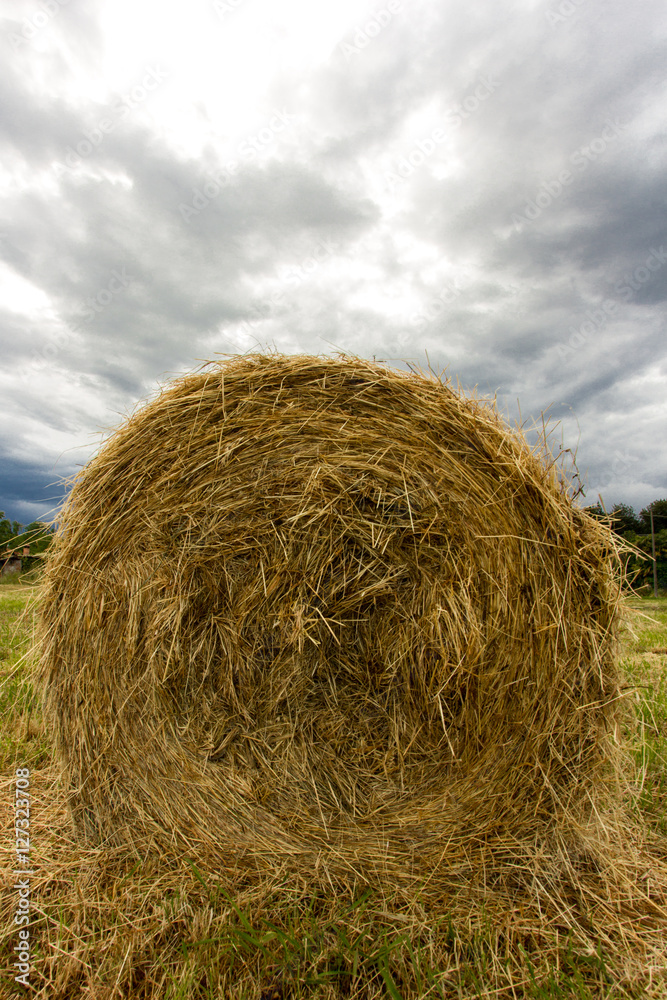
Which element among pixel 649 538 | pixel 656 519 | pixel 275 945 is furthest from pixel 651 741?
pixel 656 519

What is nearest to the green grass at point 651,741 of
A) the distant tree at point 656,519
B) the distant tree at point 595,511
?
the distant tree at point 595,511

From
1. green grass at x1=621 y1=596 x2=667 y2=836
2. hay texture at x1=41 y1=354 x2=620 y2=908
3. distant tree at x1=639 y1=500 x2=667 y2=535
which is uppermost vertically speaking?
distant tree at x1=639 y1=500 x2=667 y2=535

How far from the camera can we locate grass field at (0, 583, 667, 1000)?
1714mm

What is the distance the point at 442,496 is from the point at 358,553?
0.42 m

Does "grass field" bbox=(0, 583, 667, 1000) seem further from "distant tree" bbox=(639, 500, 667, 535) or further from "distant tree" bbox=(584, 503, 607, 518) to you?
"distant tree" bbox=(639, 500, 667, 535)

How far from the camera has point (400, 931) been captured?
6.24ft

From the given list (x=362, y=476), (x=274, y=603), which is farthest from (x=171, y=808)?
(x=362, y=476)

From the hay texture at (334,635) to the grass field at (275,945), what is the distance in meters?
0.13

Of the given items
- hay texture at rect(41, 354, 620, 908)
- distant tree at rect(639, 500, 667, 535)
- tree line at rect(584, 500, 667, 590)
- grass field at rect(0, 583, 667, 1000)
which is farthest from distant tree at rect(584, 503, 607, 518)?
distant tree at rect(639, 500, 667, 535)

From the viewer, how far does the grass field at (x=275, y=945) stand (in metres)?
1.71

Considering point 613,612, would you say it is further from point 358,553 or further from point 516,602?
point 358,553

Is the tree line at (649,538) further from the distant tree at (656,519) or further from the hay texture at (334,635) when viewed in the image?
the hay texture at (334,635)

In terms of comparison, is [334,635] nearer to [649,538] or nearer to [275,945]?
[275,945]

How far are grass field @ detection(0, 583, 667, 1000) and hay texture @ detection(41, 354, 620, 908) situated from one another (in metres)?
0.13
